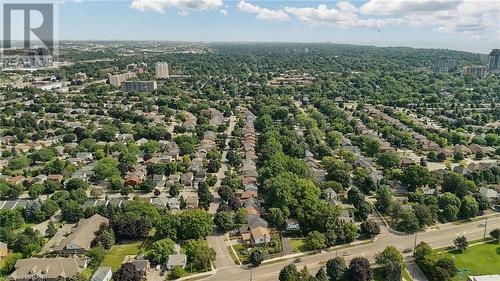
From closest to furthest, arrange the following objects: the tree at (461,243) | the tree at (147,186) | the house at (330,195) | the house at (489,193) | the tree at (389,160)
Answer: the tree at (461,243) → the house at (330,195) → the house at (489,193) → the tree at (147,186) → the tree at (389,160)

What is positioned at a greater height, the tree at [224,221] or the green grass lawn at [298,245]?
the tree at [224,221]

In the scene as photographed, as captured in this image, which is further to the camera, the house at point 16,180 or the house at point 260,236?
the house at point 16,180

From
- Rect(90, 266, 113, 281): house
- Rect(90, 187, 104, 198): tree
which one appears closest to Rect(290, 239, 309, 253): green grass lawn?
Rect(90, 266, 113, 281): house

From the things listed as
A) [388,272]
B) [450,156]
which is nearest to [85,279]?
[388,272]

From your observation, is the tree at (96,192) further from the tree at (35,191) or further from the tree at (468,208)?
the tree at (468,208)

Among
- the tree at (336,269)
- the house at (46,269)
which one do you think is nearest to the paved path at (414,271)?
the tree at (336,269)

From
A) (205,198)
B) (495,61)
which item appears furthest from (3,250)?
(495,61)
